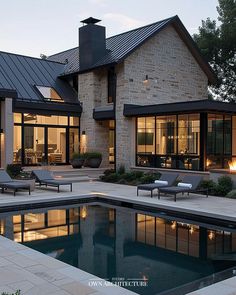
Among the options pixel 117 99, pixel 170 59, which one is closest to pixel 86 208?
pixel 117 99

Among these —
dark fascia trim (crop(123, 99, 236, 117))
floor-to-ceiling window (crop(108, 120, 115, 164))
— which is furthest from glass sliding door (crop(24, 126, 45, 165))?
dark fascia trim (crop(123, 99, 236, 117))

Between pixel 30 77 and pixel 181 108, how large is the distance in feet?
34.6

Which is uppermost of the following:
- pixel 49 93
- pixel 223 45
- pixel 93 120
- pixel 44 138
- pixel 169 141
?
pixel 223 45

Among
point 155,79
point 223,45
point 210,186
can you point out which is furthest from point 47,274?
point 223,45

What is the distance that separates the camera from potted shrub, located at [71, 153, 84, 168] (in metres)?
21.7

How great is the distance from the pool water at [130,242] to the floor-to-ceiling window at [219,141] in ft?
23.5

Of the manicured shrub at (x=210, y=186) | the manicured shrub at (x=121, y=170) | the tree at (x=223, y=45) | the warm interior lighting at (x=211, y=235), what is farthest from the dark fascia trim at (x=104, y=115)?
the warm interior lighting at (x=211, y=235)

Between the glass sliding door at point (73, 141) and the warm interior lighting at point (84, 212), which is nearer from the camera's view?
the warm interior lighting at point (84, 212)

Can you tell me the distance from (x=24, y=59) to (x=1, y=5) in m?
4.96

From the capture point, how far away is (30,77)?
2388 cm

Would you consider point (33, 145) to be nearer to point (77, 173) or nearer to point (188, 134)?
point (77, 173)

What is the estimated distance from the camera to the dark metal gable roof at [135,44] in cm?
2138

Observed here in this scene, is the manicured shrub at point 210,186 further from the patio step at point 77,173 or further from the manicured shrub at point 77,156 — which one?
the manicured shrub at point 77,156

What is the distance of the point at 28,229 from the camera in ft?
33.3
